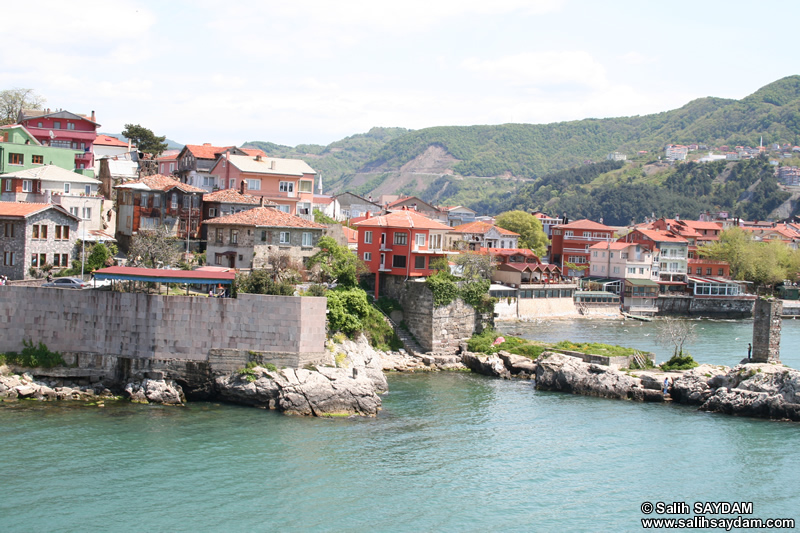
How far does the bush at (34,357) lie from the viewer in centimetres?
3072

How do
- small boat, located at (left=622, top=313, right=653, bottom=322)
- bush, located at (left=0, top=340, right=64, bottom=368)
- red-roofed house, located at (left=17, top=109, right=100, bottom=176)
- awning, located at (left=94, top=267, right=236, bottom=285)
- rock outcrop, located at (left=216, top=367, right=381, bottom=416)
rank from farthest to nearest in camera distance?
1. small boat, located at (left=622, top=313, right=653, bottom=322)
2. red-roofed house, located at (left=17, top=109, right=100, bottom=176)
3. awning, located at (left=94, top=267, right=236, bottom=285)
4. bush, located at (left=0, top=340, right=64, bottom=368)
5. rock outcrop, located at (left=216, top=367, right=381, bottom=416)

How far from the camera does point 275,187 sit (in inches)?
2201

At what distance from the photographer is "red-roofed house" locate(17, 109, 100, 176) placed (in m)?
59.6

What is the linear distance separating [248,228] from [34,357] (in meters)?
15.6

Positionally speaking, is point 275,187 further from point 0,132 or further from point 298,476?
point 298,476

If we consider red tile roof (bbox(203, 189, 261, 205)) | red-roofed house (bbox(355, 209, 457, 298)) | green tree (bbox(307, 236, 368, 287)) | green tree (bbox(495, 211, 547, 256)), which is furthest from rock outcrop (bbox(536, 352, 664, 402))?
green tree (bbox(495, 211, 547, 256))

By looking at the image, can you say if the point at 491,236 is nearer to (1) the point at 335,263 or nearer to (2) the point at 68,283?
(1) the point at 335,263

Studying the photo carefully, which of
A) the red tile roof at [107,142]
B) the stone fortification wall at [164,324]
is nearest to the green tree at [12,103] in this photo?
the red tile roof at [107,142]

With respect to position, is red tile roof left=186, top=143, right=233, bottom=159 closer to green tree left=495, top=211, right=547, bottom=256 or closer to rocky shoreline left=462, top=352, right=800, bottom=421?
rocky shoreline left=462, top=352, right=800, bottom=421

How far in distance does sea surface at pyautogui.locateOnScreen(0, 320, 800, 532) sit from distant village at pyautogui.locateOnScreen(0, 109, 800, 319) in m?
14.4

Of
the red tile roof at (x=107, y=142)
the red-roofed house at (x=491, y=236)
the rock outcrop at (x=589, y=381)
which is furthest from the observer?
the red-roofed house at (x=491, y=236)

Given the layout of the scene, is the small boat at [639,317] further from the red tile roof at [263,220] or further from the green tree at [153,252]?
the green tree at [153,252]

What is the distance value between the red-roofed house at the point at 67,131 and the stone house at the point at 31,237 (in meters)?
20.2

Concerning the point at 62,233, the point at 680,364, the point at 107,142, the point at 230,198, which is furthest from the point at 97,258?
the point at 107,142
